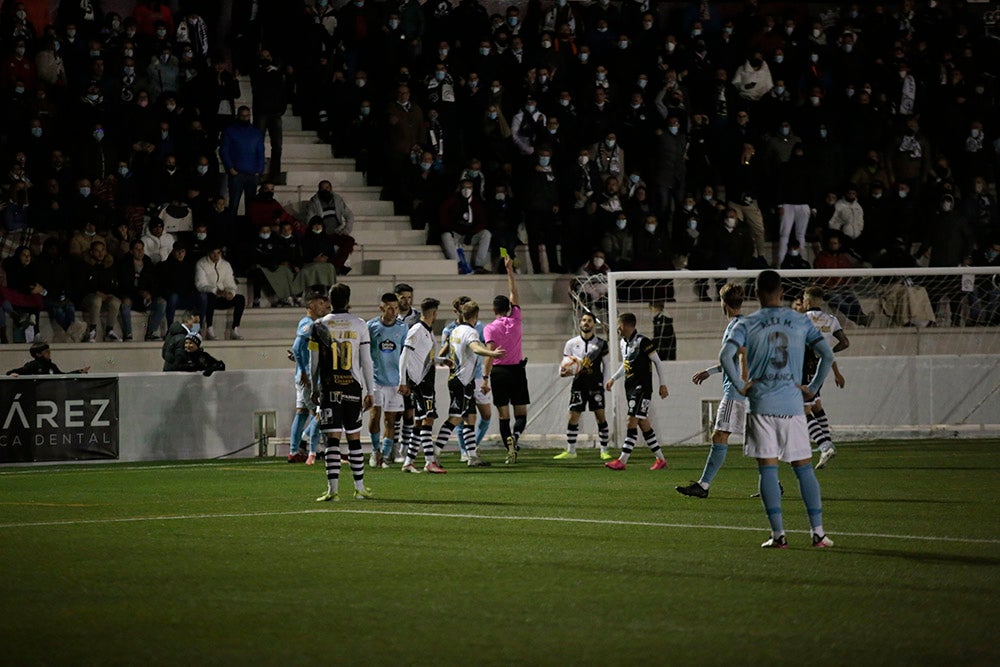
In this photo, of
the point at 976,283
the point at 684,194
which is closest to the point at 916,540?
the point at 976,283

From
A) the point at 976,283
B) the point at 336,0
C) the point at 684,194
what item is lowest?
the point at 976,283

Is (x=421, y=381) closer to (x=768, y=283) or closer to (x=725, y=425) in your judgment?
(x=725, y=425)

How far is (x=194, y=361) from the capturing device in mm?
21641

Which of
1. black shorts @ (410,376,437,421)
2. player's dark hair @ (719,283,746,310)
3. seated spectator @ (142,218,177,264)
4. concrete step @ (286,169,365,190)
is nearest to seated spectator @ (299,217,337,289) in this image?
seated spectator @ (142,218,177,264)

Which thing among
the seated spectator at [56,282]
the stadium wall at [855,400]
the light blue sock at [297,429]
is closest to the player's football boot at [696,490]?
the light blue sock at [297,429]

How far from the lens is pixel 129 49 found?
24812 millimetres

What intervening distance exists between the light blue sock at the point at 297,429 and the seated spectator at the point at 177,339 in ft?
8.03

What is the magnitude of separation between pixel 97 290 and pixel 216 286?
1849mm

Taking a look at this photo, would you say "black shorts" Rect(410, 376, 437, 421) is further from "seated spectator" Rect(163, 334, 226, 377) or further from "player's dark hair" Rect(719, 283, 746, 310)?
"player's dark hair" Rect(719, 283, 746, 310)

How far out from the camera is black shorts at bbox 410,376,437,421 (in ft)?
58.9

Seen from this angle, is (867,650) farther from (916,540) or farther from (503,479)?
(503,479)

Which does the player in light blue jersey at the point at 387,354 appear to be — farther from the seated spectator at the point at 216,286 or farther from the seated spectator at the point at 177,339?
the seated spectator at the point at 216,286

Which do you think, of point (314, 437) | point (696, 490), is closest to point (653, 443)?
point (696, 490)

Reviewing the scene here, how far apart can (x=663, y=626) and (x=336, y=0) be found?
2378 centimetres
